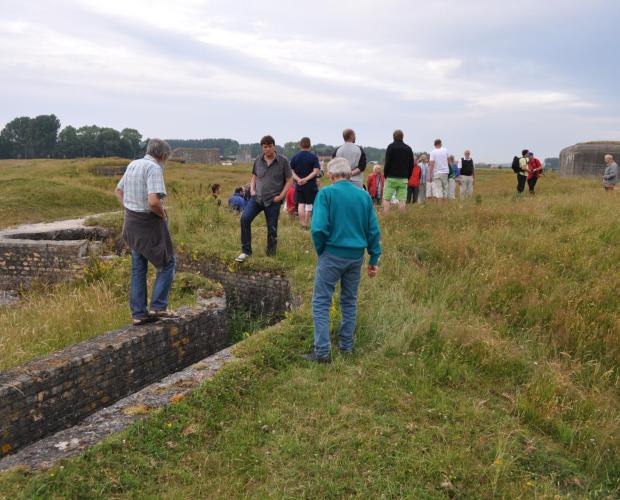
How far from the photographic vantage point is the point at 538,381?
4.35 m

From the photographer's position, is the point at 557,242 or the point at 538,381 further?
the point at 557,242

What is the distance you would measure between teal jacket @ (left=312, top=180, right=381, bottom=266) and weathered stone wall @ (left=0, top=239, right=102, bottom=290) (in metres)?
5.74

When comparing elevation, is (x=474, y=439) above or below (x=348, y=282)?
below

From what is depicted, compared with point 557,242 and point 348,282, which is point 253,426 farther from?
point 557,242

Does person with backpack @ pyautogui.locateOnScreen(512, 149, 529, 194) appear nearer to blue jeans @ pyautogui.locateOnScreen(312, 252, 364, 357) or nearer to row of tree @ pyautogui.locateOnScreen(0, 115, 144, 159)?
blue jeans @ pyautogui.locateOnScreen(312, 252, 364, 357)

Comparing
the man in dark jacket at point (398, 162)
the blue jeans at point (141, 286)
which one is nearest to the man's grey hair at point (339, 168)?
the blue jeans at point (141, 286)

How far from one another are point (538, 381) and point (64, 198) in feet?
58.8

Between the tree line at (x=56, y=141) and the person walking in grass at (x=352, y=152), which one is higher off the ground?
the tree line at (x=56, y=141)

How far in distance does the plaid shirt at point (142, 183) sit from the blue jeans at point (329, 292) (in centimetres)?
173

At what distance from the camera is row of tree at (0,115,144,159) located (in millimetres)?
82125

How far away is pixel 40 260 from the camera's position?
8719 millimetres

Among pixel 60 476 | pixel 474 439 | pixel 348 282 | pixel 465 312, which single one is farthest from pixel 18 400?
pixel 465 312

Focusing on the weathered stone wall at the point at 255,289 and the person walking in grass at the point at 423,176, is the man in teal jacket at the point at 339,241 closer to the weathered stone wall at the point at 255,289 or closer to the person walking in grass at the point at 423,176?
the weathered stone wall at the point at 255,289

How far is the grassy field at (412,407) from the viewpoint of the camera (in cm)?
314
